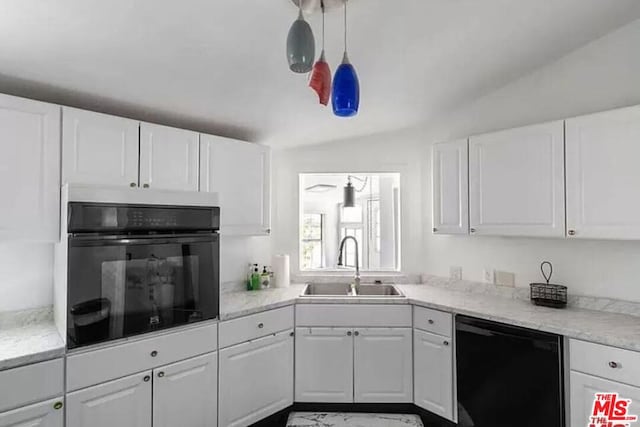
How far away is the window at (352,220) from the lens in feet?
11.7

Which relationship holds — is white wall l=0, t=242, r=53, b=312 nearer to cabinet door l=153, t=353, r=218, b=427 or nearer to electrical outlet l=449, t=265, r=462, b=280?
cabinet door l=153, t=353, r=218, b=427

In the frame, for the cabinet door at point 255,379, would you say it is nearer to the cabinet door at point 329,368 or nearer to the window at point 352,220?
the cabinet door at point 329,368

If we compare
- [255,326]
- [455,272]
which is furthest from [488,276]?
[255,326]

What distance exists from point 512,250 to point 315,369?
1705 mm

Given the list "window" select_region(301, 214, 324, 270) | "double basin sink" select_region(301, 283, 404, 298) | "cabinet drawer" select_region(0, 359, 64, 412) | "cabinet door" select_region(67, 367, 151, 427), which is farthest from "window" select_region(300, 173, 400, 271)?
"cabinet drawer" select_region(0, 359, 64, 412)

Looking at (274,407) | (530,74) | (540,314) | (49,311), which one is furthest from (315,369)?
(530,74)

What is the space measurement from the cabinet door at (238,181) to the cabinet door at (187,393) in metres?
0.90

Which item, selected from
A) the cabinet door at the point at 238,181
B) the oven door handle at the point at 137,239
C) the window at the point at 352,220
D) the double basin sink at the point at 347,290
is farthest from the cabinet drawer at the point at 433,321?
the oven door handle at the point at 137,239

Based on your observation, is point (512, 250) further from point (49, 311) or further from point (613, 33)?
point (49, 311)

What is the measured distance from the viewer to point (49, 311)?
2.00 m

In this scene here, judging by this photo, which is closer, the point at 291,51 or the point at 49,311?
the point at 291,51

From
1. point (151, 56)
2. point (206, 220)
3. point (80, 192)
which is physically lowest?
point (206, 220)

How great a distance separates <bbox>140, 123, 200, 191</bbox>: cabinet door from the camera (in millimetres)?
2094

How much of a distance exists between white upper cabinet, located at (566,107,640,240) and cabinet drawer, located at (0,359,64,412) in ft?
9.15
